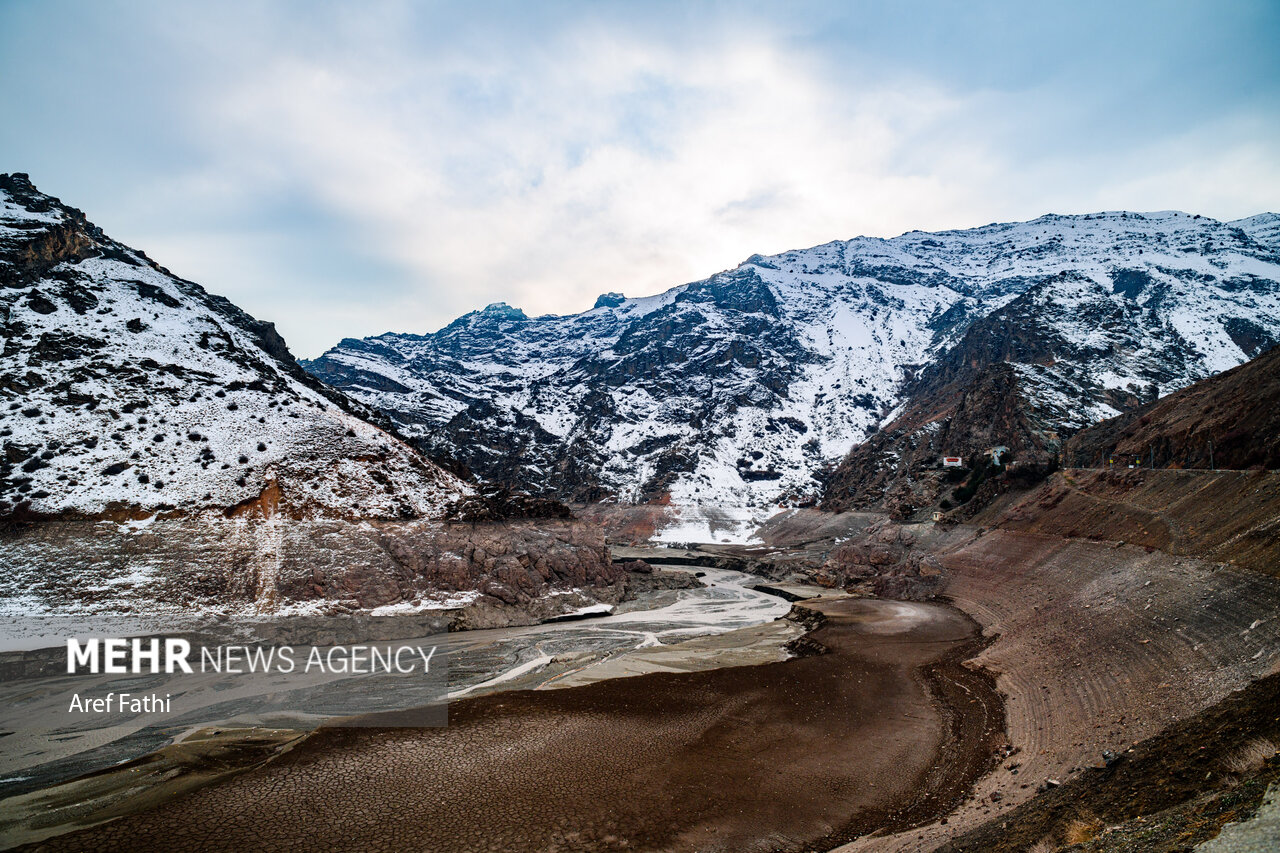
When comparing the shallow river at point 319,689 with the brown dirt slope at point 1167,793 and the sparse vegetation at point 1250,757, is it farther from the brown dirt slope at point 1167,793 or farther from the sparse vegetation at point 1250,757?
the sparse vegetation at point 1250,757

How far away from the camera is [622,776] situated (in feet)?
54.7

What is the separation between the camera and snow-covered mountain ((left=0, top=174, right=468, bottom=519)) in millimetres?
40438

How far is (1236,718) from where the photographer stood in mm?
11383

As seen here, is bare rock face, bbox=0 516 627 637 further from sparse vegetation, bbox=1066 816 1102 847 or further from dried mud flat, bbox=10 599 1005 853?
sparse vegetation, bbox=1066 816 1102 847

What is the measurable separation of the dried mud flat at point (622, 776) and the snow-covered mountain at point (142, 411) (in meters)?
30.7

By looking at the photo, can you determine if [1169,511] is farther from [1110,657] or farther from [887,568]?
[887,568]

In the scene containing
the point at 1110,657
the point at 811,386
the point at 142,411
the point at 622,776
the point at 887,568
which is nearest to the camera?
the point at 622,776

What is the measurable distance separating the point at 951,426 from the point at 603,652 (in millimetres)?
84917

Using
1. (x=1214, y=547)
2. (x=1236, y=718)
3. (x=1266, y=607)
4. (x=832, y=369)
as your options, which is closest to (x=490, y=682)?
(x=1236, y=718)

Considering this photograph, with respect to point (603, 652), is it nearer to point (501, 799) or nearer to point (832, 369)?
point (501, 799)

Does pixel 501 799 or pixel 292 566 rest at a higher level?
pixel 292 566

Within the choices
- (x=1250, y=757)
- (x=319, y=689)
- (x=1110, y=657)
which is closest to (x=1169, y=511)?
(x=1110, y=657)

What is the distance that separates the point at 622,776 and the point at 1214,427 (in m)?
45.9

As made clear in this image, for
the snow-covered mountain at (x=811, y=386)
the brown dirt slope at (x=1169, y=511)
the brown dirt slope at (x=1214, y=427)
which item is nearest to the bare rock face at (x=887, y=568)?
the brown dirt slope at (x=1169, y=511)
